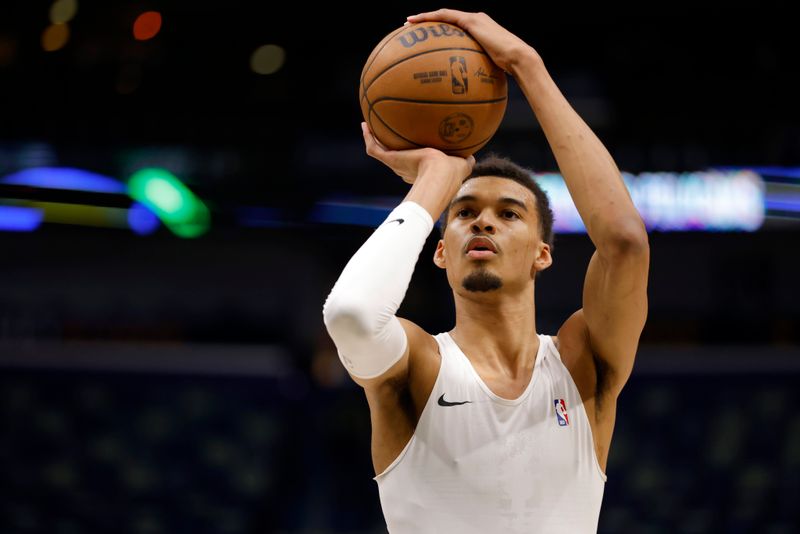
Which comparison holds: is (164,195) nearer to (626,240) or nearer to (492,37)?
(492,37)

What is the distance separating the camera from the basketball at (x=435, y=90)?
2.97 metres

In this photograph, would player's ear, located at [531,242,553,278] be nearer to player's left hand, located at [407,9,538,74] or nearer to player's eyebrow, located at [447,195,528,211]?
player's eyebrow, located at [447,195,528,211]

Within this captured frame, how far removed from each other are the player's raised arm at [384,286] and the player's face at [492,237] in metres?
0.24

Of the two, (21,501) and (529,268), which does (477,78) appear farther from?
(21,501)

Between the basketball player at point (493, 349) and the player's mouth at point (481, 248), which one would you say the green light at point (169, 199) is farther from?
the player's mouth at point (481, 248)

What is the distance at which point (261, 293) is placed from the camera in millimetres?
11344

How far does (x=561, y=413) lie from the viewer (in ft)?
9.56

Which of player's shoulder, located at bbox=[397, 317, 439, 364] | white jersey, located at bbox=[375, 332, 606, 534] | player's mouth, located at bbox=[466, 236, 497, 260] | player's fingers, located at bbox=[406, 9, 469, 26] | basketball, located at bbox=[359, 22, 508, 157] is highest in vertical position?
player's fingers, located at bbox=[406, 9, 469, 26]

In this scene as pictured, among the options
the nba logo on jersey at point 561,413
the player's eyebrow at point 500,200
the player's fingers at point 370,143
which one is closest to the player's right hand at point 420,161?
the player's fingers at point 370,143

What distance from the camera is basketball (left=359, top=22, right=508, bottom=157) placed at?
117 inches

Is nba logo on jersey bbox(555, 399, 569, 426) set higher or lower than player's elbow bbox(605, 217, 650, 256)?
lower

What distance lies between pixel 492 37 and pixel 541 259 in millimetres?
768

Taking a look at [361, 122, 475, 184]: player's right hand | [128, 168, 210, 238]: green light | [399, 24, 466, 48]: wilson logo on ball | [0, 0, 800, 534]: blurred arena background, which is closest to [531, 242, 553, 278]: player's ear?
[361, 122, 475, 184]: player's right hand

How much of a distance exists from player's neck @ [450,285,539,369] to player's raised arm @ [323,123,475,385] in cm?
40
